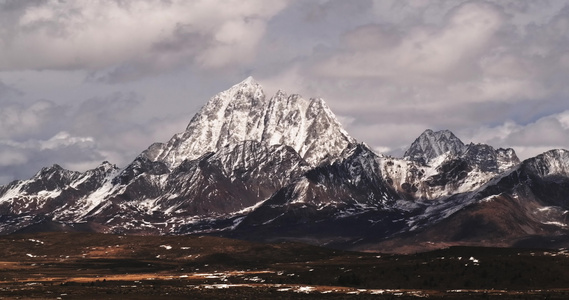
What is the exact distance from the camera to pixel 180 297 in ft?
613

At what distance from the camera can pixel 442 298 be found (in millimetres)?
177875

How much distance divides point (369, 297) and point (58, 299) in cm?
6199

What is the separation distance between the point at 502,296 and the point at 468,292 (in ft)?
44.6

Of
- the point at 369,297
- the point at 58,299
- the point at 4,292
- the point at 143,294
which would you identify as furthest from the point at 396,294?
the point at 4,292

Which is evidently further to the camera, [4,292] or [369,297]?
[4,292]

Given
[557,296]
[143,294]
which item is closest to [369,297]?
[557,296]

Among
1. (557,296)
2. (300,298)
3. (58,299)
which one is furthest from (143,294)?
(557,296)

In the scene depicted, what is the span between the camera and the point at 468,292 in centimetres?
19325

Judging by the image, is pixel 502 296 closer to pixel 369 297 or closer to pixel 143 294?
pixel 369 297

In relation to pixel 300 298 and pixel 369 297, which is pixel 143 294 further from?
pixel 369 297

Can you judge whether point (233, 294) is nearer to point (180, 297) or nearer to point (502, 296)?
point (180, 297)

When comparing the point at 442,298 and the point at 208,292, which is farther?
the point at 208,292

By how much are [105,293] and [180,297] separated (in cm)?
2130

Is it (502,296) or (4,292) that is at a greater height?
(4,292)
